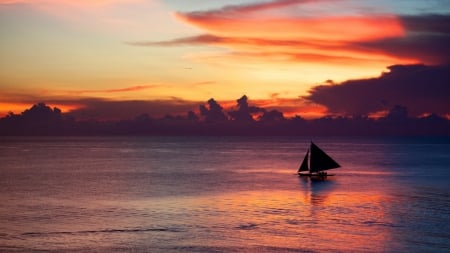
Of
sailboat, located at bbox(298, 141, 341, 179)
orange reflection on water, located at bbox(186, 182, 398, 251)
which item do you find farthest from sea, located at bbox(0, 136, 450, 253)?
sailboat, located at bbox(298, 141, 341, 179)

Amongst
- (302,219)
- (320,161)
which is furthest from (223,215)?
(320,161)

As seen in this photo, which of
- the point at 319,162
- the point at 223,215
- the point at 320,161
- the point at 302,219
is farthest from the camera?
the point at 319,162

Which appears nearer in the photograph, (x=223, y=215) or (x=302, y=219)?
(x=302, y=219)

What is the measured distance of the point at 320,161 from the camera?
97375 millimetres

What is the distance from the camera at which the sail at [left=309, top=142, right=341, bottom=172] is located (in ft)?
313

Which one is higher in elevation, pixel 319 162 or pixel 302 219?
pixel 319 162

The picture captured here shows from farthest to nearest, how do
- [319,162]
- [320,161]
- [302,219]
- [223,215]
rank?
[319,162]
[320,161]
[223,215]
[302,219]

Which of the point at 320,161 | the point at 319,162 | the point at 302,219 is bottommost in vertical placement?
the point at 302,219

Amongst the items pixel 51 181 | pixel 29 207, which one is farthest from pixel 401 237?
pixel 51 181

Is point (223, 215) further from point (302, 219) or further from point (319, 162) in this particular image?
point (319, 162)

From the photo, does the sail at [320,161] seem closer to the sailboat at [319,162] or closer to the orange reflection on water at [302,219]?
the sailboat at [319,162]

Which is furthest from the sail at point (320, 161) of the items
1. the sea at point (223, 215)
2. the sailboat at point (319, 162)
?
the sea at point (223, 215)

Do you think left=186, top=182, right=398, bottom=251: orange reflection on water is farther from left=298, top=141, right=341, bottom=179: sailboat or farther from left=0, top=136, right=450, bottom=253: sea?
left=298, top=141, right=341, bottom=179: sailboat

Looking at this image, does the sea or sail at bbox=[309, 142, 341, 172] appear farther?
sail at bbox=[309, 142, 341, 172]
